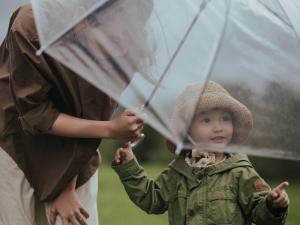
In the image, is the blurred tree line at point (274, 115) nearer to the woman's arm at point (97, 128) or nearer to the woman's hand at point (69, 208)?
the woman's arm at point (97, 128)

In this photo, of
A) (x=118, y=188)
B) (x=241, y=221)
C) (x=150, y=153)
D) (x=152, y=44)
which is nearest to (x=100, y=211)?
(x=118, y=188)

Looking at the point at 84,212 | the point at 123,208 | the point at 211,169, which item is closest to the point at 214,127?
the point at 211,169

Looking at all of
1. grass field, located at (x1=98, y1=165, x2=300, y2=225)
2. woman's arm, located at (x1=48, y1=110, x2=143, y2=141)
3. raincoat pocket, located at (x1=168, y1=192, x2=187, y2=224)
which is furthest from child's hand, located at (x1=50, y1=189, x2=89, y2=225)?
grass field, located at (x1=98, y1=165, x2=300, y2=225)

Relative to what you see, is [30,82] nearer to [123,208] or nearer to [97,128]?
[97,128]

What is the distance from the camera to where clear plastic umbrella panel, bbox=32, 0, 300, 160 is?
11.7 feet

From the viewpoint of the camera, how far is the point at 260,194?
4082 millimetres

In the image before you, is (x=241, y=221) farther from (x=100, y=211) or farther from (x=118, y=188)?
(x=118, y=188)

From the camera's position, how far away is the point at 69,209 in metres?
4.01

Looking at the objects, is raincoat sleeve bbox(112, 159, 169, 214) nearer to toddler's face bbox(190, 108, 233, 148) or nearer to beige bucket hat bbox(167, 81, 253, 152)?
toddler's face bbox(190, 108, 233, 148)

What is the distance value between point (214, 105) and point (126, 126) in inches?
14.9

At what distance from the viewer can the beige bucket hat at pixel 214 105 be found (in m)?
3.51

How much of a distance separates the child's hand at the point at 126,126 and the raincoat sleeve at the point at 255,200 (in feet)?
1.97

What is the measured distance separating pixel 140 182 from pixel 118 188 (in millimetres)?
6375

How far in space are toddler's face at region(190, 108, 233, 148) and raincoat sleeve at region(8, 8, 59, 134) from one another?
0.53m
